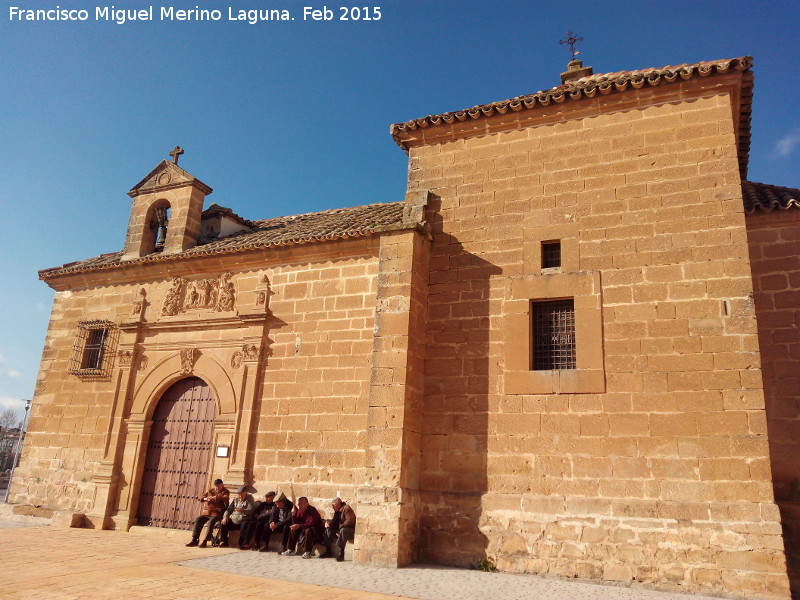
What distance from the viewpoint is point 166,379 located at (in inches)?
423

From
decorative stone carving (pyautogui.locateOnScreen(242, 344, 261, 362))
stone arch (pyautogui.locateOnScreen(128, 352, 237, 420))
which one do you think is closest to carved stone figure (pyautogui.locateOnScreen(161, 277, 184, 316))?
stone arch (pyautogui.locateOnScreen(128, 352, 237, 420))

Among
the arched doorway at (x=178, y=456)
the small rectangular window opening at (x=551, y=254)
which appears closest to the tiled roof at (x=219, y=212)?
the arched doorway at (x=178, y=456)

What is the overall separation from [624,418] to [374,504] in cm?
314

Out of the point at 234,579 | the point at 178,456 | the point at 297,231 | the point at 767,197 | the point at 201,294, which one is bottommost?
the point at 234,579

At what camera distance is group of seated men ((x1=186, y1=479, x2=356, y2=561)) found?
8031mm

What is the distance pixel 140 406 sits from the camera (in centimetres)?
1080

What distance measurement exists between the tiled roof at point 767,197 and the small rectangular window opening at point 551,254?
251cm

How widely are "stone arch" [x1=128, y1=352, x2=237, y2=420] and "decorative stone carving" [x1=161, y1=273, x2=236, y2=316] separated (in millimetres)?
873

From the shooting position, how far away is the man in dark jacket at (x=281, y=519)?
329 inches

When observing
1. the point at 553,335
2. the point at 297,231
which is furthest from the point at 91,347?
the point at 553,335

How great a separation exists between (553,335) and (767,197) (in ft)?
12.2

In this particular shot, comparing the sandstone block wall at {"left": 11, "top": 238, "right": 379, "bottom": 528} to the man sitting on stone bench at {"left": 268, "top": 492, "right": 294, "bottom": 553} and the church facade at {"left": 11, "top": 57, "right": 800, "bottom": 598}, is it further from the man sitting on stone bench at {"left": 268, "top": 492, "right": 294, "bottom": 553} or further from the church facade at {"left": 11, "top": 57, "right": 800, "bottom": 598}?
the man sitting on stone bench at {"left": 268, "top": 492, "right": 294, "bottom": 553}

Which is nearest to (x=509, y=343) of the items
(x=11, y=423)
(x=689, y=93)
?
(x=689, y=93)

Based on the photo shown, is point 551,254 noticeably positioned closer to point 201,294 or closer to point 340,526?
point 340,526
